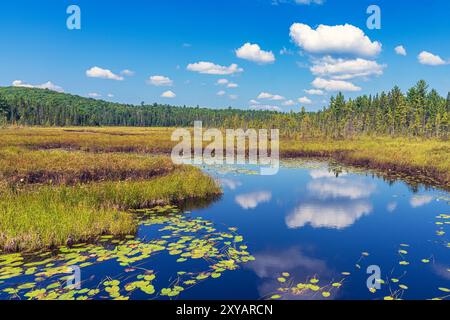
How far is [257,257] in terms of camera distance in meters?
9.43

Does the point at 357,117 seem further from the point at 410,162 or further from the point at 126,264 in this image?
the point at 126,264

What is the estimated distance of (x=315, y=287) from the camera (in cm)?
760

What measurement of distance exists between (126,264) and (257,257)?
141 inches

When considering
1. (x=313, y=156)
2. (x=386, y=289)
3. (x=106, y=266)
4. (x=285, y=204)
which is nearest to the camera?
(x=386, y=289)

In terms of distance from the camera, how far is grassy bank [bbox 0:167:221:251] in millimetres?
9289

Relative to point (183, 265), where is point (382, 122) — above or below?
above

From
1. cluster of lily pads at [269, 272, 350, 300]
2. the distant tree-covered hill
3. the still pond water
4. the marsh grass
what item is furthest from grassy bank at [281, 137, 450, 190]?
the distant tree-covered hill

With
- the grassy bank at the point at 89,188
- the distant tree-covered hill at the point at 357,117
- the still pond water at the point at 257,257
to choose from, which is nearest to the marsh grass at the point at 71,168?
the grassy bank at the point at 89,188

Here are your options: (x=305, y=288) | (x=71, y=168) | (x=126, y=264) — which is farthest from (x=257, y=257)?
(x=71, y=168)

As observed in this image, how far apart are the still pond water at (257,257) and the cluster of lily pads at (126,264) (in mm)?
25
